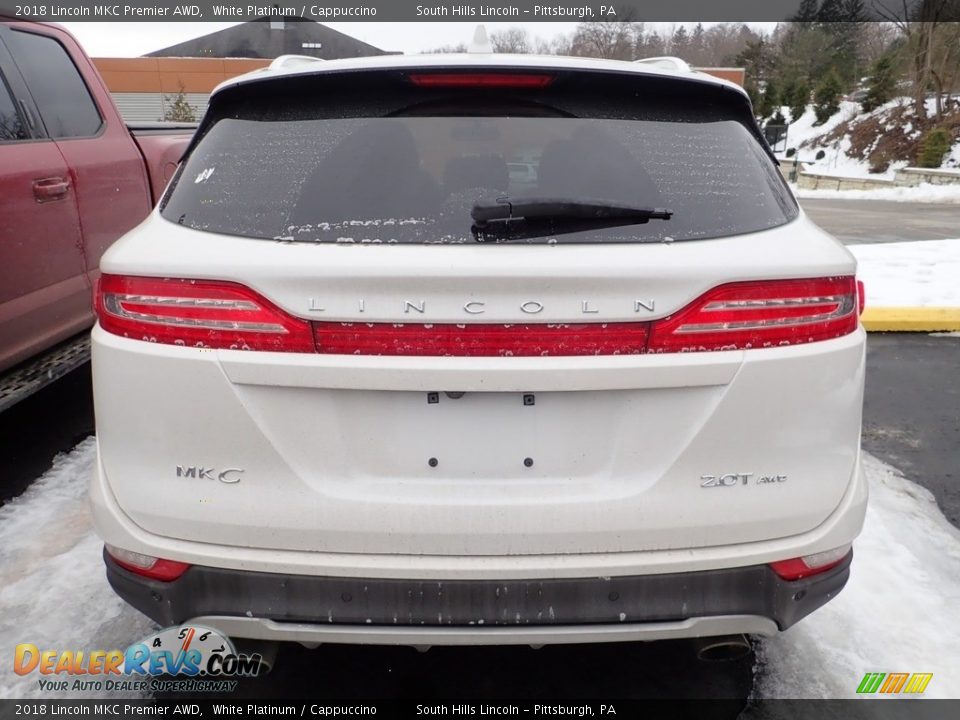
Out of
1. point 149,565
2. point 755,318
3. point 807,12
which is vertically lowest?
point 149,565

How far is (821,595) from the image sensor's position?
6.29 feet

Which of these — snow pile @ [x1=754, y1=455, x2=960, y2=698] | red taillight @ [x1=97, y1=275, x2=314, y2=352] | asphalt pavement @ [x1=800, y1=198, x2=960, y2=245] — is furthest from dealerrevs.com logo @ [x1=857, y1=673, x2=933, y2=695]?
asphalt pavement @ [x1=800, y1=198, x2=960, y2=245]

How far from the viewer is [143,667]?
90.5 inches

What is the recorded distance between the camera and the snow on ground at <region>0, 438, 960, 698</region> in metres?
2.38

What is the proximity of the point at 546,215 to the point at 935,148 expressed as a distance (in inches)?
1339

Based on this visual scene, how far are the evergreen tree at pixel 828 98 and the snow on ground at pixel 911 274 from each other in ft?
111

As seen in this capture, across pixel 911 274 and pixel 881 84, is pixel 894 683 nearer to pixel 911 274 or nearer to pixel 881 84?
pixel 911 274

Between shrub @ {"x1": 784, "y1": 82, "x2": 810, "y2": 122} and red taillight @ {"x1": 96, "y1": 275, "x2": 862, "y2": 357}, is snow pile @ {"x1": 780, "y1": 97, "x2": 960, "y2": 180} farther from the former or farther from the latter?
red taillight @ {"x1": 96, "y1": 275, "x2": 862, "y2": 357}

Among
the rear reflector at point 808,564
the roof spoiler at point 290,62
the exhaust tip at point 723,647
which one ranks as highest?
the roof spoiler at point 290,62

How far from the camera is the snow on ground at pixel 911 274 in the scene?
22.8 feet

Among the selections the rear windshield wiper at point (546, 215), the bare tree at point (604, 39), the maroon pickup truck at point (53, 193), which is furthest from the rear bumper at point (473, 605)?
the bare tree at point (604, 39)

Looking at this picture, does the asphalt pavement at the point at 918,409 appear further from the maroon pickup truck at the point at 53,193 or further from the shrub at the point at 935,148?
the shrub at the point at 935,148

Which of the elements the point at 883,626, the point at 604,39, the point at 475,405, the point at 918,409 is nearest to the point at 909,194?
the point at 918,409

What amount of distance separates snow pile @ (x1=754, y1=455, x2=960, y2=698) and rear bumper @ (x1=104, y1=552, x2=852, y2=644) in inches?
29.6
